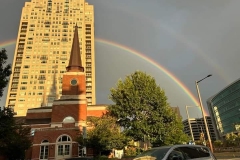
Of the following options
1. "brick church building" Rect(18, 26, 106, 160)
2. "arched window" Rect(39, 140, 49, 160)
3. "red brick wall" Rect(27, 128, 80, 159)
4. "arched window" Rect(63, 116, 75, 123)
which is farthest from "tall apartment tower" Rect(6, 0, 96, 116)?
"arched window" Rect(39, 140, 49, 160)

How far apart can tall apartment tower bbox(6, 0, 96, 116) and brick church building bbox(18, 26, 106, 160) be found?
4196cm

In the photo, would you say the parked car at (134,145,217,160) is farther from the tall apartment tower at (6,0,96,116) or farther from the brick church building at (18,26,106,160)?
the tall apartment tower at (6,0,96,116)

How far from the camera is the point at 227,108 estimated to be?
92.0 m

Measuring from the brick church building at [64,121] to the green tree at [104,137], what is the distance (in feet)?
21.4

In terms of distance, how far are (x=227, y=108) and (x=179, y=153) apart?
317 ft

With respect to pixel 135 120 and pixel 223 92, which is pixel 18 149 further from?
pixel 223 92

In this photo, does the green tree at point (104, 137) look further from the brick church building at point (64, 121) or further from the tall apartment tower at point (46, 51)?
the tall apartment tower at point (46, 51)

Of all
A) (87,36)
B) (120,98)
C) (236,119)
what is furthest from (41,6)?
(236,119)

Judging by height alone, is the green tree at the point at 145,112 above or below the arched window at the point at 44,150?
above

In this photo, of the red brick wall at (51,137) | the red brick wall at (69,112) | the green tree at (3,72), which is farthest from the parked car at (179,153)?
the red brick wall at (69,112)

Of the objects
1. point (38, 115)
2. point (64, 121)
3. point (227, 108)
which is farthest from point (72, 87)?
point (227, 108)

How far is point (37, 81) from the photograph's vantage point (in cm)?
9438

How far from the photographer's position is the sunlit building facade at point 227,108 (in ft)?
275

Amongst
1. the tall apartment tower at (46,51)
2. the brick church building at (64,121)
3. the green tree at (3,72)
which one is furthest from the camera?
the tall apartment tower at (46,51)
